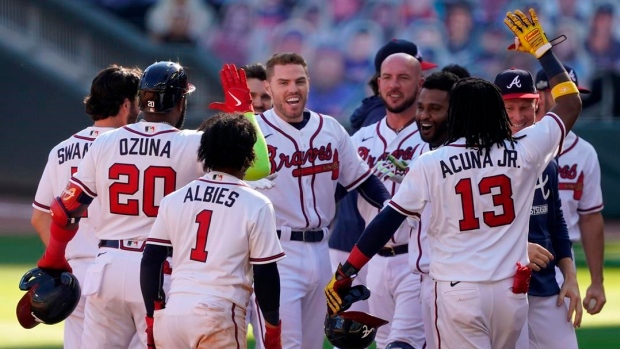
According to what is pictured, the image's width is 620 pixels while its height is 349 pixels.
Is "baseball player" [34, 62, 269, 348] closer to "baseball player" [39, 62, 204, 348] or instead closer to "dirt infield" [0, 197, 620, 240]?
"baseball player" [39, 62, 204, 348]

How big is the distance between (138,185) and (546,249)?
86.8 inches

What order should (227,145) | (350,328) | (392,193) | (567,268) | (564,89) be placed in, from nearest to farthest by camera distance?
(227,145)
(564,89)
(350,328)
(567,268)
(392,193)

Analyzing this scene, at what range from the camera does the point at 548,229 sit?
227 inches

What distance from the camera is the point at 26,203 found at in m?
19.2

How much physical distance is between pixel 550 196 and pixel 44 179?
9.52 ft

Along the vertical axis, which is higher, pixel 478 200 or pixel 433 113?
pixel 433 113

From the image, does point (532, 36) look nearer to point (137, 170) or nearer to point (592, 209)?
point (592, 209)

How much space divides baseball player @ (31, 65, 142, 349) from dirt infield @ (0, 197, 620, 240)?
416 inches

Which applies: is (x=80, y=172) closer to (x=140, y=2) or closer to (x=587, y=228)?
(x=587, y=228)

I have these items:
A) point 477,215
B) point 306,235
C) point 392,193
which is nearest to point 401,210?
point 477,215

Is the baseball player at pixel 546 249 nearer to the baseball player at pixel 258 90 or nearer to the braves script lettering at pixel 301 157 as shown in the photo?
the braves script lettering at pixel 301 157

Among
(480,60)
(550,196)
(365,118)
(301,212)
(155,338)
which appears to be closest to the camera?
(155,338)

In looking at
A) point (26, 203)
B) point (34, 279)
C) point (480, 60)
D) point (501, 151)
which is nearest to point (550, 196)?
point (501, 151)

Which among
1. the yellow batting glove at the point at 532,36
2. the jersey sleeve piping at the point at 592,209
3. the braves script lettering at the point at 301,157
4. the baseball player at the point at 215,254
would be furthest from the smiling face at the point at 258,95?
the baseball player at the point at 215,254
